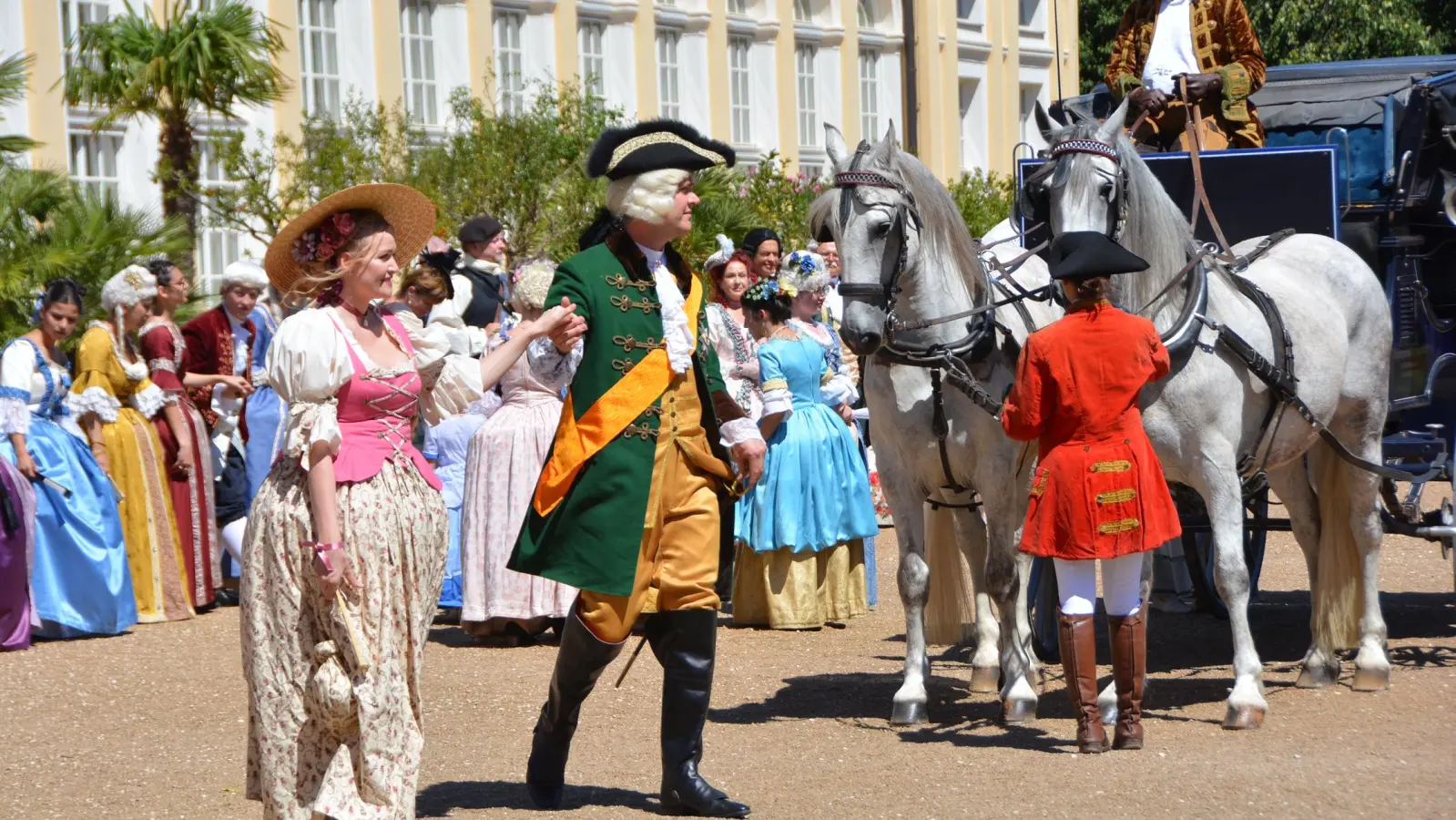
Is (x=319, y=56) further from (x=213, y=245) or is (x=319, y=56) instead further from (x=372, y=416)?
(x=372, y=416)

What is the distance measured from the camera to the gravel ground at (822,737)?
6.28 meters

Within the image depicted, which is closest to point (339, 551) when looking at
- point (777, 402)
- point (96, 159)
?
point (777, 402)

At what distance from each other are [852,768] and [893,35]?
2956 centimetres

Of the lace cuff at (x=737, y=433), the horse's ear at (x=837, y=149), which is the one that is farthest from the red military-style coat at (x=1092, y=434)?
the horse's ear at (x=837, y=149)

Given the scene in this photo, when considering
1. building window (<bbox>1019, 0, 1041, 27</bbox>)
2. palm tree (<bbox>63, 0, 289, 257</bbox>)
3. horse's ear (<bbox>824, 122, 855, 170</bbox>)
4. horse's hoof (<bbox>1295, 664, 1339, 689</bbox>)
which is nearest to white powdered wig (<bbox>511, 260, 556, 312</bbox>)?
horse's ear (<bbox>824, 122, 855, 170</bbox>)

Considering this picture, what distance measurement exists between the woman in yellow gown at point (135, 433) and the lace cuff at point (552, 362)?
558 cm

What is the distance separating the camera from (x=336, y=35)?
24.3 m

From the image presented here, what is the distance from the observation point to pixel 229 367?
1180cm

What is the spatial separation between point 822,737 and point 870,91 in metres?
28.4

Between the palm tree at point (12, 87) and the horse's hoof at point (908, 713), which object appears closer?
the horse's hoof at point (908, 713)

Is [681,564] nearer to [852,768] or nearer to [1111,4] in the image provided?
[852,768]

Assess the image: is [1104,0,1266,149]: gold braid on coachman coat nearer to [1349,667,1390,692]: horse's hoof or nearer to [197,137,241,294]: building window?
[1349,667,1390,692]: horse's hoof

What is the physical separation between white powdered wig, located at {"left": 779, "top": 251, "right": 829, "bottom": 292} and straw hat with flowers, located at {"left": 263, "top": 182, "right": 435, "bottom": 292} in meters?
5.23

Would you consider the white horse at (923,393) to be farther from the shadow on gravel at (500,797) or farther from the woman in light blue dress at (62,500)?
the woman in light blue dress at (62,500)
